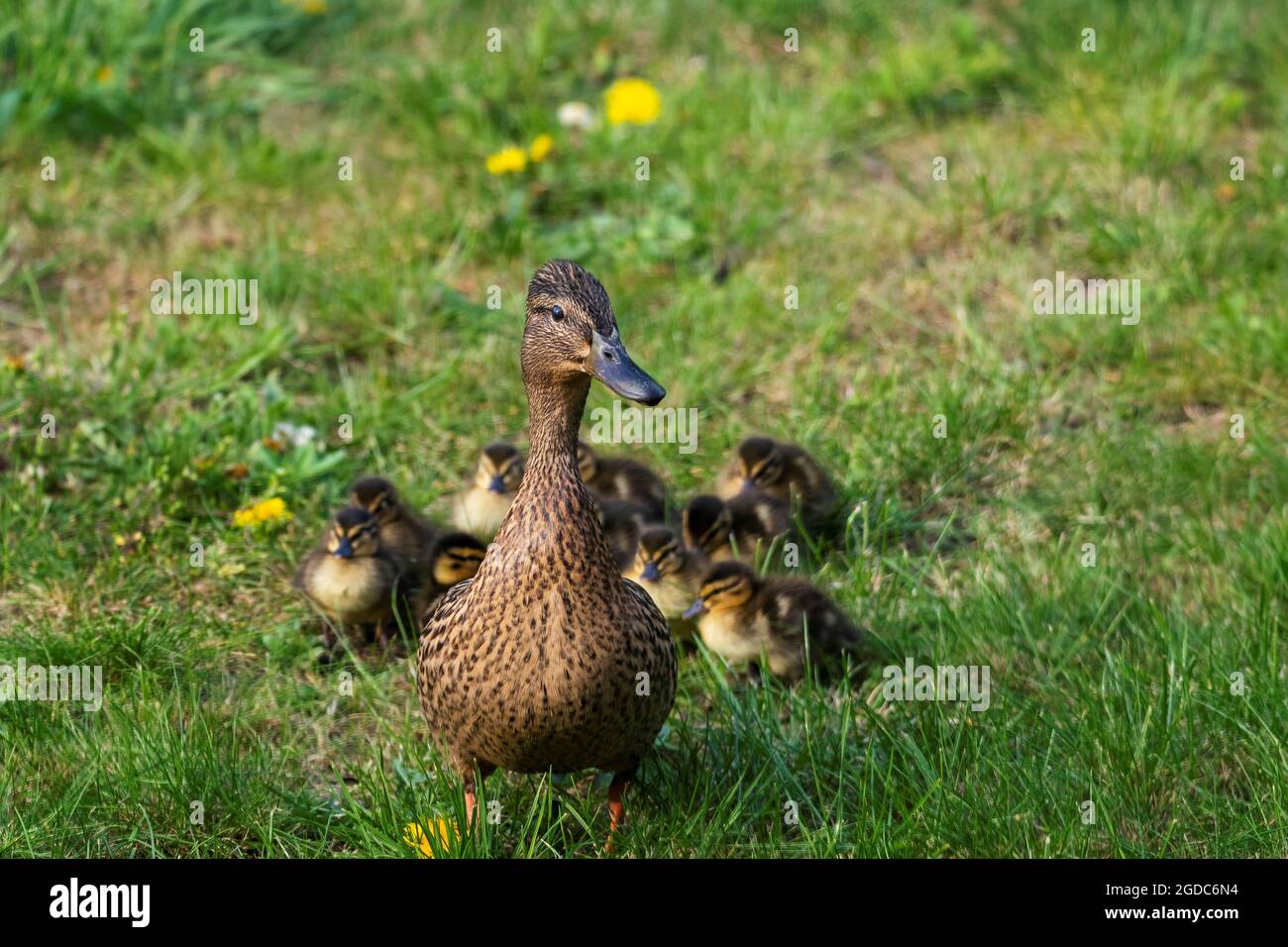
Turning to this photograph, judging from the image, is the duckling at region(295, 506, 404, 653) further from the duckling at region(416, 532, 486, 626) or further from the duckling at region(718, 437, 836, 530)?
the duckling at region(718, 437, 836, 530)

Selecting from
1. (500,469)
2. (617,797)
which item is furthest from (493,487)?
(617,797)

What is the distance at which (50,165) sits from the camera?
7004 millimetres

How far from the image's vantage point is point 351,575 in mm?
4836

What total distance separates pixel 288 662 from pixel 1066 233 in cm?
376

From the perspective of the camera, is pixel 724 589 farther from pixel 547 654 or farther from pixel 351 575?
pixel 547 654

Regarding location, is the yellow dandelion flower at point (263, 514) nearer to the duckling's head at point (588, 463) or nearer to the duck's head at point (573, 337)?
the duckling's head at point (588, 463)

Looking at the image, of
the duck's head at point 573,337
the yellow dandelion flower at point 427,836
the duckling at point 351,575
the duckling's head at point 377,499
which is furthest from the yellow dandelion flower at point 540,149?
the yellow dandelion flower at point 427,836

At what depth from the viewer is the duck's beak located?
351cm

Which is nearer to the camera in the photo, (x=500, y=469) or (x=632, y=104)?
(x=500, y=469)

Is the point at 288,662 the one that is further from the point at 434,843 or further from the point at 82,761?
the point at 434,843

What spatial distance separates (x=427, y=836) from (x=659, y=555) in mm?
1464

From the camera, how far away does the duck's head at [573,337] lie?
359 cm

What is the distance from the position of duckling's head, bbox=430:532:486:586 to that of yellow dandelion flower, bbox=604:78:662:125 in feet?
10.1

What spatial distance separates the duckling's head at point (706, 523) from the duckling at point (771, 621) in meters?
0.32
